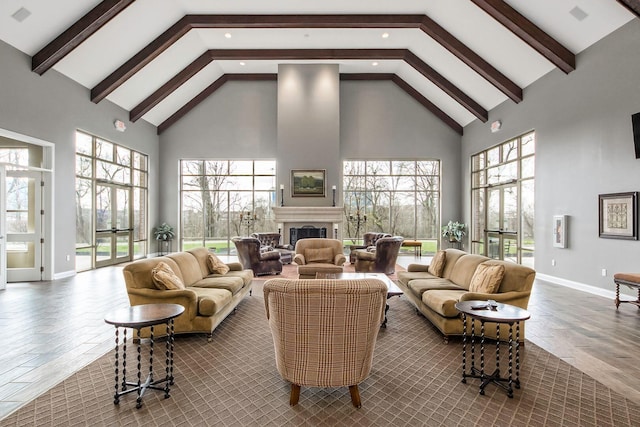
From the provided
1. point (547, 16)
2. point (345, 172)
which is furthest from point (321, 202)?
point (547, 16)

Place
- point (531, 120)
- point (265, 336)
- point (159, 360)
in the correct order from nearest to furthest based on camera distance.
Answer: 1. point (159, 360)
2. point (265, 336)
3. point (531, 120)

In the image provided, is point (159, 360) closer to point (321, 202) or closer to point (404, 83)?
point (321, 202)

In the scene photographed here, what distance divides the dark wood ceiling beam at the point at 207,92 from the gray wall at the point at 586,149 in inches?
303

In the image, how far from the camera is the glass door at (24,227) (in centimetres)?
670

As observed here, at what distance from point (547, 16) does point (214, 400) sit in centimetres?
753

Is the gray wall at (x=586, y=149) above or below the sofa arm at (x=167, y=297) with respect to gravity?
above

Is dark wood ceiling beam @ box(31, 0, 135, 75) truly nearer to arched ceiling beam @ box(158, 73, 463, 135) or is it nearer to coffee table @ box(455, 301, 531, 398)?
arched ceiling beam @ box(158, 73, 463, 135)

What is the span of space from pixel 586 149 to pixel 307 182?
271 inches

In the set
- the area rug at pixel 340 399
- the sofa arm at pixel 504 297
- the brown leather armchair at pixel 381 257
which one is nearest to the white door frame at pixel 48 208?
the area rug at pixel 340 399

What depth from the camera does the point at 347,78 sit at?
36.9ft

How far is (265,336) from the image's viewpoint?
13.0ft

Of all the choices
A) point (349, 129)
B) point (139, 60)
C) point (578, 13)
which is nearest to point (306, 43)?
point (349, 129)

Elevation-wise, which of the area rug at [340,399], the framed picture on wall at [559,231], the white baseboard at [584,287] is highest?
the framed picture on wall at [559,231]

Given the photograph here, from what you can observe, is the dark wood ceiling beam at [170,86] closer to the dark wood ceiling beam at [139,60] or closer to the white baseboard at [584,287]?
the dark wood ceiling beam at [139,60]
